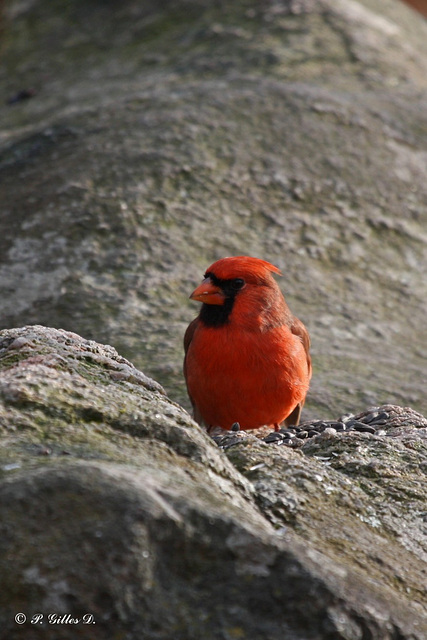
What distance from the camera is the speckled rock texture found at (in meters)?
1.90

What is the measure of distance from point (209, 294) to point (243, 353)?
403 mm

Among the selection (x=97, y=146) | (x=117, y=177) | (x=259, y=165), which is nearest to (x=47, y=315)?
(x=117, y=177)

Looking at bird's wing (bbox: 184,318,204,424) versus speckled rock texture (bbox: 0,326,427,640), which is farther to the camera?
bird's wing (bbox: 184,318,204,424)

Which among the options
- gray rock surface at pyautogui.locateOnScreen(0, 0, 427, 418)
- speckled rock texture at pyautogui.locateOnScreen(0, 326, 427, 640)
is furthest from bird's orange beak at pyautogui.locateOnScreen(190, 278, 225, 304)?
speckled rock texture at pyautogui.locateOnScreen(0, 326, 427, 640)

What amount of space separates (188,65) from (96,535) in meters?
7.08

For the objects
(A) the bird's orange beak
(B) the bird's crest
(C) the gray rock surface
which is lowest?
(C) the gray rock surface

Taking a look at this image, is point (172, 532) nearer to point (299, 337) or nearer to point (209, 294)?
point (209, 294)

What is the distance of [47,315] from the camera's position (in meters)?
5.44

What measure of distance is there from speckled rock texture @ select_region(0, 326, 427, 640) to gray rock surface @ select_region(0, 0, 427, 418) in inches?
99.4

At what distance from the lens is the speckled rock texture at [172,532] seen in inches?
74.9

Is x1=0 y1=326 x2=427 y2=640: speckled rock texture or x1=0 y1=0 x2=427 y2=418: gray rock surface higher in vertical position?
x1=0 y1=326 x2=427 y2=640: speckled rock texture

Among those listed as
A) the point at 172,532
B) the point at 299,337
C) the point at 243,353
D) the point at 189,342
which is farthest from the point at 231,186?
the point at 172,532

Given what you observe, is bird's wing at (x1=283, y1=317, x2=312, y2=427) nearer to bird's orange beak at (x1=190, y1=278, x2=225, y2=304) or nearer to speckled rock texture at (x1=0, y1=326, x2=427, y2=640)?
bird's orange beak at (x1=190, y1=278, x2=225, y2=304)

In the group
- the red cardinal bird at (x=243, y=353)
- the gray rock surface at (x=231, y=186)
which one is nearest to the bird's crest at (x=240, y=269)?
the red cardinal bird at (x=243, y=353)
